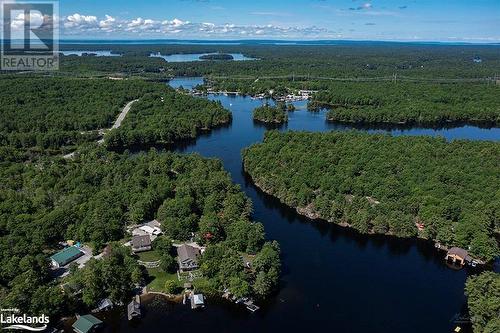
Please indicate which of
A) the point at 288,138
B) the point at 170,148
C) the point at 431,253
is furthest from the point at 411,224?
the point at 170,148

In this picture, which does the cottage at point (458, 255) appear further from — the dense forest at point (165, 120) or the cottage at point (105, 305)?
the dense forest at point (165, 120)

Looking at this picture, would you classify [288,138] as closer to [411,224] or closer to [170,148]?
[170,148]

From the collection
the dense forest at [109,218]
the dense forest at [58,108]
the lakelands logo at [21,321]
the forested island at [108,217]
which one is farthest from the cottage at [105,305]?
the dense forest at [58,108]

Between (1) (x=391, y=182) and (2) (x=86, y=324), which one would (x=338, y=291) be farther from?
(2) (x=86, y=324)

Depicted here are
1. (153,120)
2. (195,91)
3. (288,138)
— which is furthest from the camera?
(195,91)

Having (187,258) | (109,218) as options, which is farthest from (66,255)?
(187,258)

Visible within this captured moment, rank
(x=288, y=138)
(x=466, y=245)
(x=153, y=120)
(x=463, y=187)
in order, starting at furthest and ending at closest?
(x=153, y=120) < (x=288, y=138) < (x=463, y=187) < (x=466, y=245)
